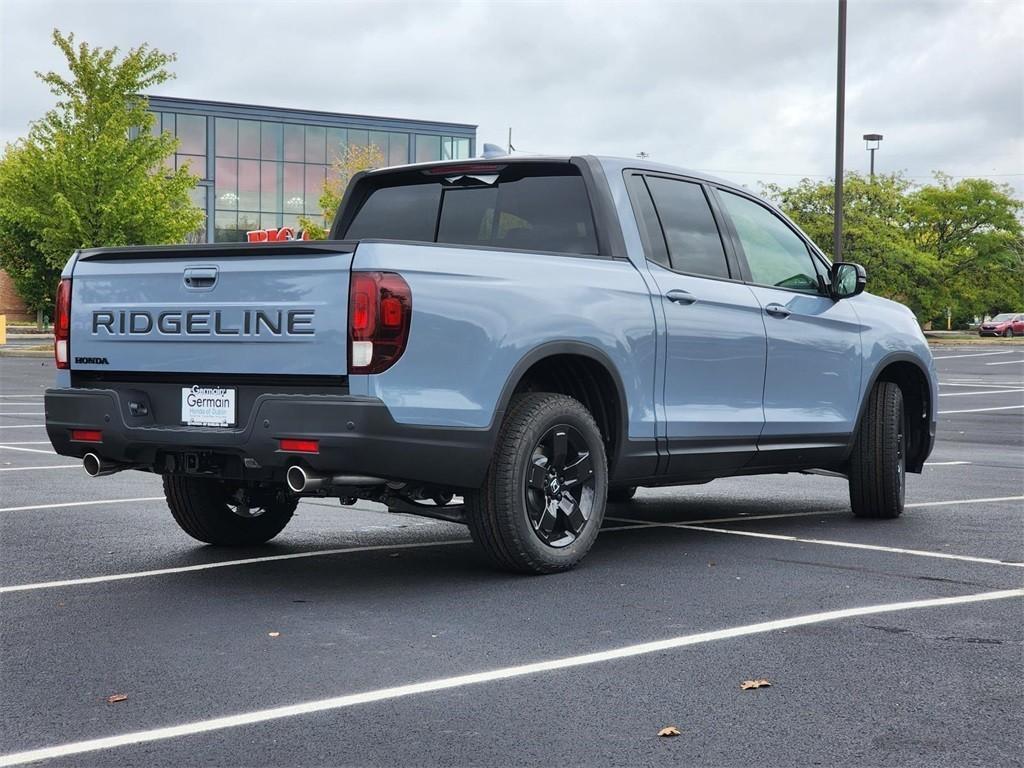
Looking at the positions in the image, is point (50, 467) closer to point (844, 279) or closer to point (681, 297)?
Answer: point (681, 297)

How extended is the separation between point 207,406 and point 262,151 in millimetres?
62143

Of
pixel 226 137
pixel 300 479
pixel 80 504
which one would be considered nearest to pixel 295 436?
pixel 300 479

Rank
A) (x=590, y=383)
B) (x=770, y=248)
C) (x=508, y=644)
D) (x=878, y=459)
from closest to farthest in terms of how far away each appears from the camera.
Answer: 1. (x=508, y=644)
2. (x=590, y=383)
3. (x=770, y=248)
4. (x=878, y=459)

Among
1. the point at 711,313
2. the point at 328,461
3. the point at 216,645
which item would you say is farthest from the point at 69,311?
the point at 711,313

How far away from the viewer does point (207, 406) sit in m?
6.09

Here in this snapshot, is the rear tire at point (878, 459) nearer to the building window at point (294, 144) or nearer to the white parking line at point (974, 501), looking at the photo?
the white parking line at point (974, 501)

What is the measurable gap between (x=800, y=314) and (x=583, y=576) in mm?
2451

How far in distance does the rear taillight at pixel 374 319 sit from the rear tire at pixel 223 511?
63.1 inches

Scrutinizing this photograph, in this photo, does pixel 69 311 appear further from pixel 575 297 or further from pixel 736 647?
pixel 736 647

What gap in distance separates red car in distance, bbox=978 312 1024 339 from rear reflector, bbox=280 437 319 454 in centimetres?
6940

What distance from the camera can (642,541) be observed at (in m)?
7.91

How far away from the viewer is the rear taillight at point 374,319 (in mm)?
5703

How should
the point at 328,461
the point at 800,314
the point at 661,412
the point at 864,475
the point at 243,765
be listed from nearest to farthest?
the point at 243,765, the point at 328,461, the point at 661,412, the point at 800,314, the point at 864,475

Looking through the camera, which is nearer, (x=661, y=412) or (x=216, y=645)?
(x=216, y=645)
